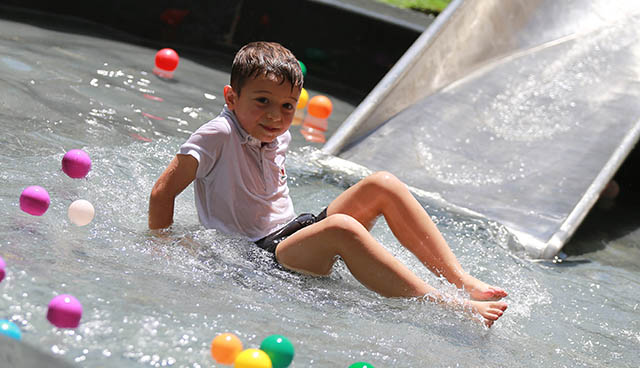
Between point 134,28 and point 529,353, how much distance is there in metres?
5.08

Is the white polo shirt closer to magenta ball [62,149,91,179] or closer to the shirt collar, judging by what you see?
the shirt collar

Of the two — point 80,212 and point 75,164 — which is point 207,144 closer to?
point 80,212

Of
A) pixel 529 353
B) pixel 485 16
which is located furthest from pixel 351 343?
pixel 485 16

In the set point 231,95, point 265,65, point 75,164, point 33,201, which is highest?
point 265,65

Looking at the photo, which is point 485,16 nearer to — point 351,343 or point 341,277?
point 341,277

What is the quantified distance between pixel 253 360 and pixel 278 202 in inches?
46.0

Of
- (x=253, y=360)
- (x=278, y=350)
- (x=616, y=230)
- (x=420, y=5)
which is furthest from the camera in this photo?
(x=420, y=5)

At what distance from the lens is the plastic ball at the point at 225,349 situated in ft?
7.45

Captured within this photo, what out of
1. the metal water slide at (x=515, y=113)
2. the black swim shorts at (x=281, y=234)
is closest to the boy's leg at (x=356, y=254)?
the black swim shorts at (x=281, y=234)

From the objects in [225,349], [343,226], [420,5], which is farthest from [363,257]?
[420,5]

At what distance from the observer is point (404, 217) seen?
10.7 ft

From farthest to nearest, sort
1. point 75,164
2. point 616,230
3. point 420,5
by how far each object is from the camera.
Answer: point 420,5 → point 616,230 → point 75,164

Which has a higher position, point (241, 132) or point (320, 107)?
point (241, 132)

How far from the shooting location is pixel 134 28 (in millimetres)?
7051
